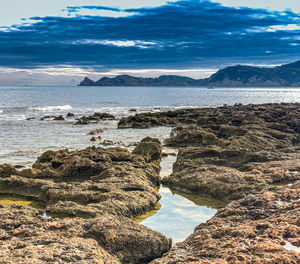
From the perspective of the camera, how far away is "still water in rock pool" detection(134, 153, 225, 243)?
20.6 feet

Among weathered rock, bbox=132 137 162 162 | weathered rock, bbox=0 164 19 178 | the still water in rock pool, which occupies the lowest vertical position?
the still water in rock pool

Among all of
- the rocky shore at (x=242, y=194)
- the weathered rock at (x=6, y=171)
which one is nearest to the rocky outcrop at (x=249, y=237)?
the rocky shore at (x=242, y=194)

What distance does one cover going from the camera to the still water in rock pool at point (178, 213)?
6.27m

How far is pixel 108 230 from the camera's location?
15.6ft

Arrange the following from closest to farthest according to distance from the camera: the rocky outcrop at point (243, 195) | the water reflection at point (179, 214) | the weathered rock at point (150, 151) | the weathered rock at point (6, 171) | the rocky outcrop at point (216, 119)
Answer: the rocky outcrop at point (243, 195)
the water reflection at point (179, 214)
the weathered rock at point (6, 171)
the weathered rock at point (150, 151)
the rocky outcrop at point (216, 119)

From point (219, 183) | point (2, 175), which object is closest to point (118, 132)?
point (2, 175)

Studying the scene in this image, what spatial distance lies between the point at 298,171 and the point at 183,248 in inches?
228

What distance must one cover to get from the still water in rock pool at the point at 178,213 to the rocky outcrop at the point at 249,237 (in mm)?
795

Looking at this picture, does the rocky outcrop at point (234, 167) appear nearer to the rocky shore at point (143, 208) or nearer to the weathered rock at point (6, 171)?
the rocky shore at point (143, 208)

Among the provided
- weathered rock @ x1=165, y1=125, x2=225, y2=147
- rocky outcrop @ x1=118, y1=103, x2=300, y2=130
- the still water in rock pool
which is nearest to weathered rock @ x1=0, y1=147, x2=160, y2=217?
the still water in rock pool

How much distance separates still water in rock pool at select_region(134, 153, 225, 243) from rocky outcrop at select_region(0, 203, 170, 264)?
1.02 metres

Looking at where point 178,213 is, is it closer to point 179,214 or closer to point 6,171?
point 179,214

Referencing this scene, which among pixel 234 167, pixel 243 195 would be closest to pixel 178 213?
pixel 243 195

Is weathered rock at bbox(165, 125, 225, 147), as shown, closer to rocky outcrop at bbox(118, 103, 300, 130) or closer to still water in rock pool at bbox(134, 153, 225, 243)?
rocky outcrop at bbox(118, 103, 300, 130)
